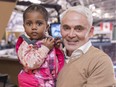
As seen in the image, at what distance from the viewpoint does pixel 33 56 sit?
1.23 m

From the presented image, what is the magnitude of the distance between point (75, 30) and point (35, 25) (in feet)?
0.80

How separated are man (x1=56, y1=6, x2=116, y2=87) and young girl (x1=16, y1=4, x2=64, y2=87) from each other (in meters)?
0.09

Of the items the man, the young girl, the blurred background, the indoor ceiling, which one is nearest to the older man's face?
the man

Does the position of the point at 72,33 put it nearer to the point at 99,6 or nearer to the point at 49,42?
the point at 49,42

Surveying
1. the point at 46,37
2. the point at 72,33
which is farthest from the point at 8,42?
the point at 72,33

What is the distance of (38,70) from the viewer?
127 cm

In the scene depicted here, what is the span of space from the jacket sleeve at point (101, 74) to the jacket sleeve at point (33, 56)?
0.28 m

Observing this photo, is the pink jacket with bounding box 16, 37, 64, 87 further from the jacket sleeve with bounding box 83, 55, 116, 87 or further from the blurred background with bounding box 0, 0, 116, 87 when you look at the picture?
the blurred background with bounding box 0, 0, 116, 87

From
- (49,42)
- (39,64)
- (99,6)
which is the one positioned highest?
(99,6)

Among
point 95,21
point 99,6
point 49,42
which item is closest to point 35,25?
point 49,42

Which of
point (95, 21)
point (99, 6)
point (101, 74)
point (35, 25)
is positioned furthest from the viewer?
point (99, 6)

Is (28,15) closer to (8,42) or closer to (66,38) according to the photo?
(66,38)

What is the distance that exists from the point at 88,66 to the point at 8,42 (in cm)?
229

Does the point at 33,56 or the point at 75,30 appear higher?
the point at 75,30
